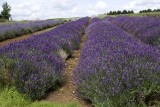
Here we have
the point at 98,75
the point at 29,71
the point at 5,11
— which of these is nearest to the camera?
the point at 98,75

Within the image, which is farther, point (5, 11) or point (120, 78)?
point (5, 11)

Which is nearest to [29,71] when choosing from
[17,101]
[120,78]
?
[17,101]

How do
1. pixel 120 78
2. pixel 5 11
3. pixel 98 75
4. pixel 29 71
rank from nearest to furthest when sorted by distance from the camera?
pixel 120 78 < pixel 98 75 < pixel 29 71 < pixel 5 11

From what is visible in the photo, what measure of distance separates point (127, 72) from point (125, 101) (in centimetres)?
50

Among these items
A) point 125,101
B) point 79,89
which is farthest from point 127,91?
point 79,89

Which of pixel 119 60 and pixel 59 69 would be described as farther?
pixel 59 69

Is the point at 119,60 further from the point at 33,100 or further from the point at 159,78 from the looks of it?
the point at 33,100

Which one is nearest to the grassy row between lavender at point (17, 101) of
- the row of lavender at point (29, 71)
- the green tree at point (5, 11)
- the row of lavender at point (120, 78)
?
the row of lavender at point (29, 71)

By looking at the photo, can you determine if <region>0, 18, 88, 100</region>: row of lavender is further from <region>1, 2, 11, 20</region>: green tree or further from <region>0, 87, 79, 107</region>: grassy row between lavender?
<region>1, 2, 11, 20</region>: green tree

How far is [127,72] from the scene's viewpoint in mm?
4289

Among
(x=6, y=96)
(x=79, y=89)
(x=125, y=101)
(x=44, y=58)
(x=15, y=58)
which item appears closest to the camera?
(x=125, y=101)

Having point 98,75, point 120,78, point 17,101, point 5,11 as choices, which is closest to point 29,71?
point 17,101

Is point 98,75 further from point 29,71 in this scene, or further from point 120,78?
point 29,71

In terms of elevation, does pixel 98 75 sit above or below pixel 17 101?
above
